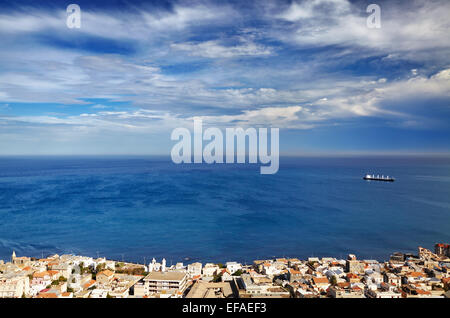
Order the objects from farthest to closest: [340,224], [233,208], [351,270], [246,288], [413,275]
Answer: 1. [233,208]
2. [340,224]
3. [351,270]
4. [413,275]
5. [246,288]

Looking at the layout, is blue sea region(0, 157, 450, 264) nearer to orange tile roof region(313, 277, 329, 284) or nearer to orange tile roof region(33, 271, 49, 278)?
orange tile roof region(33, 271, 49, 278)

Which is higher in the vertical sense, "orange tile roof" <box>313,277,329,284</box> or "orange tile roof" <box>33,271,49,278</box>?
"orange tile roof" <box>33,271,49,278</box>

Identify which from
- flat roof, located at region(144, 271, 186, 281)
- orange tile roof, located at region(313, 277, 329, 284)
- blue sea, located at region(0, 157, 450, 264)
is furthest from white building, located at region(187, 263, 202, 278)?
orange tile roof, located at region(313, 277, 329, 284)

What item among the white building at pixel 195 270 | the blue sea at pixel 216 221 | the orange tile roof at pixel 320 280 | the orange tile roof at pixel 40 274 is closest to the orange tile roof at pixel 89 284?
the orange tile roof at pixel 40 274

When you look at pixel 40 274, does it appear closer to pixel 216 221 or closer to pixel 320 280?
pixel 320 280
